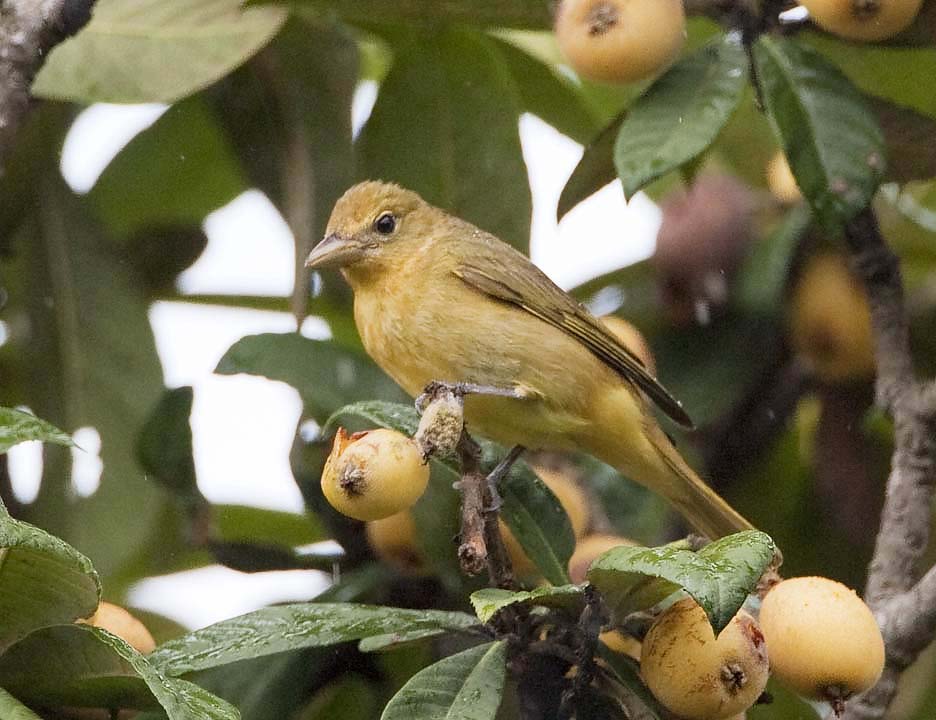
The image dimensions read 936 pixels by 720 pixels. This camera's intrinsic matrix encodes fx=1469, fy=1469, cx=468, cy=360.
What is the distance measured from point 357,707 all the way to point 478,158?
1.32 meters

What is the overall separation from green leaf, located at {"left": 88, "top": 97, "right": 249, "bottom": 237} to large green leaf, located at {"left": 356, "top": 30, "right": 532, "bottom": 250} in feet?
1.51

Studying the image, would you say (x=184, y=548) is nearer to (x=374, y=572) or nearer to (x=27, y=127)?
(x=374, y=572)

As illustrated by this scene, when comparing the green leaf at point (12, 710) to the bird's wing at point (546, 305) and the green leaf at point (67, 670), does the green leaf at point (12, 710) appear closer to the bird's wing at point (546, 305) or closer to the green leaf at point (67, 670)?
the green leaf at point (67, 670)

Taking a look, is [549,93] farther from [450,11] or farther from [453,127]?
[450,11]

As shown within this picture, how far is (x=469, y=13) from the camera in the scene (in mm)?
3273

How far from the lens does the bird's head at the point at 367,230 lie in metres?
3.28

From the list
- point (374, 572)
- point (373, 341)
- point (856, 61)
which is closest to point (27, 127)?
point (373, 341)

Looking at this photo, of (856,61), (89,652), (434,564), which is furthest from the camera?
(856,61)

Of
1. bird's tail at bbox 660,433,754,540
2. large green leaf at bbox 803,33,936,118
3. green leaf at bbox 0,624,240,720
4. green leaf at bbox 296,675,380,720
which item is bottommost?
green leaf at bbox 296,675,380,720

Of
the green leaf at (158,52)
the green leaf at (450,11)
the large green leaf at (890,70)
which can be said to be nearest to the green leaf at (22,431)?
the green leaf at (158,52)

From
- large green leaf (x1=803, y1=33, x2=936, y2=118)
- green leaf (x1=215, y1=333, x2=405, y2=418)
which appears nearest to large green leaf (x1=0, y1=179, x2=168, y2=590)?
green leaf (x1=215, y1=333, x2=405, y2=418)

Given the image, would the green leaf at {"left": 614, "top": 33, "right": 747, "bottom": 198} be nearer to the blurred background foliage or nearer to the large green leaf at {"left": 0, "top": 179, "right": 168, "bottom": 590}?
the blurred background foliage

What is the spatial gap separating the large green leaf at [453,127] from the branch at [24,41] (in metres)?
0.88

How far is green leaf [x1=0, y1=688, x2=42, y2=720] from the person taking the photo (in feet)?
6.11
